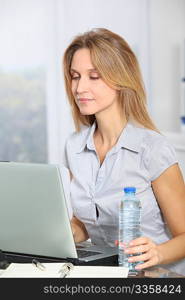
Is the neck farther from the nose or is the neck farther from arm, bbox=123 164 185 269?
arm, bbox=123 164 185 269

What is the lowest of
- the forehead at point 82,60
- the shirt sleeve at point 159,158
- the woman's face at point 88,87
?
the shirt sleeve at point 159,158

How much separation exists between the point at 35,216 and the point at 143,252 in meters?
0.31

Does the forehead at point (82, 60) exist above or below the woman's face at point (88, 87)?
above

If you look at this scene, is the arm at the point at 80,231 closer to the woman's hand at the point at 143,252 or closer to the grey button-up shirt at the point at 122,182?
the grey button-up shirt at the point at 122,182

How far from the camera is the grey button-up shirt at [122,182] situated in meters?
1.98

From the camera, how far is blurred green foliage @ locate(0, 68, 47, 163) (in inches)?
191

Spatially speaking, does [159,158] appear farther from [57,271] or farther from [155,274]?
[57,271]

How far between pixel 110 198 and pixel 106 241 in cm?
16

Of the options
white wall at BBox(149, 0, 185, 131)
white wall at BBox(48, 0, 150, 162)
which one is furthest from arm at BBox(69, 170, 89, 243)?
white wall at BBox(48, 0, 150, 162)

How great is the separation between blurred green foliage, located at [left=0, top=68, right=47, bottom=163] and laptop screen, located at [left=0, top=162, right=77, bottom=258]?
3.30 meters

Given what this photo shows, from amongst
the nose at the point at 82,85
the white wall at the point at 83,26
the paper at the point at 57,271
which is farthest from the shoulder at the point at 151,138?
the white wall at the point at 83,26

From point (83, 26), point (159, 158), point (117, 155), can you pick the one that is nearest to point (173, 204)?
point (159, 158)

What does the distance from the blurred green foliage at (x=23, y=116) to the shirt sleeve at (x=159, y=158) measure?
2981mm

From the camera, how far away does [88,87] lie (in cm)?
200
